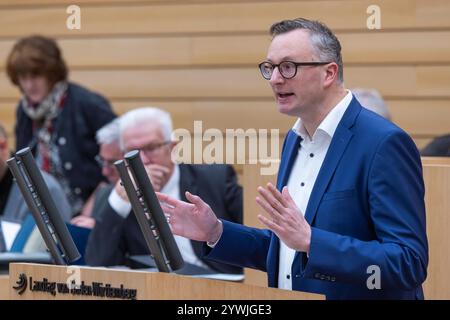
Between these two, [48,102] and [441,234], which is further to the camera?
[48,102]

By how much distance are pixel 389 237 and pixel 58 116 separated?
420 centimetres

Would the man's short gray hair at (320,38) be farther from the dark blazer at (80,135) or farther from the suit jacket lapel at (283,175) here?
the dark blazer at (80,135)

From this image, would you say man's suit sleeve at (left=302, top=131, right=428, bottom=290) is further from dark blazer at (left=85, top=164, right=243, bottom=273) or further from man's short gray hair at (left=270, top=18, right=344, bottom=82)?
dark blazer at (left=85, top=164, right=243, bottom=273)

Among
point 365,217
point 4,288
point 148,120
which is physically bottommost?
point 4,288

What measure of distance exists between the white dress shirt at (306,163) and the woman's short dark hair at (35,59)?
360 cm

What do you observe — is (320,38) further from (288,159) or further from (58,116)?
(58,116)

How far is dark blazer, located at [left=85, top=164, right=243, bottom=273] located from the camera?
16.4 feet

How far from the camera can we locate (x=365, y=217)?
9.97 feet

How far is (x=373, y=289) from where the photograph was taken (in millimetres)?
3018

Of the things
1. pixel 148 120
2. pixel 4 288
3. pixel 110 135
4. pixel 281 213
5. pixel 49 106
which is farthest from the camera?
pixel 49 106

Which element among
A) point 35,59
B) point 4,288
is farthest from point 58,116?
point 4,288
